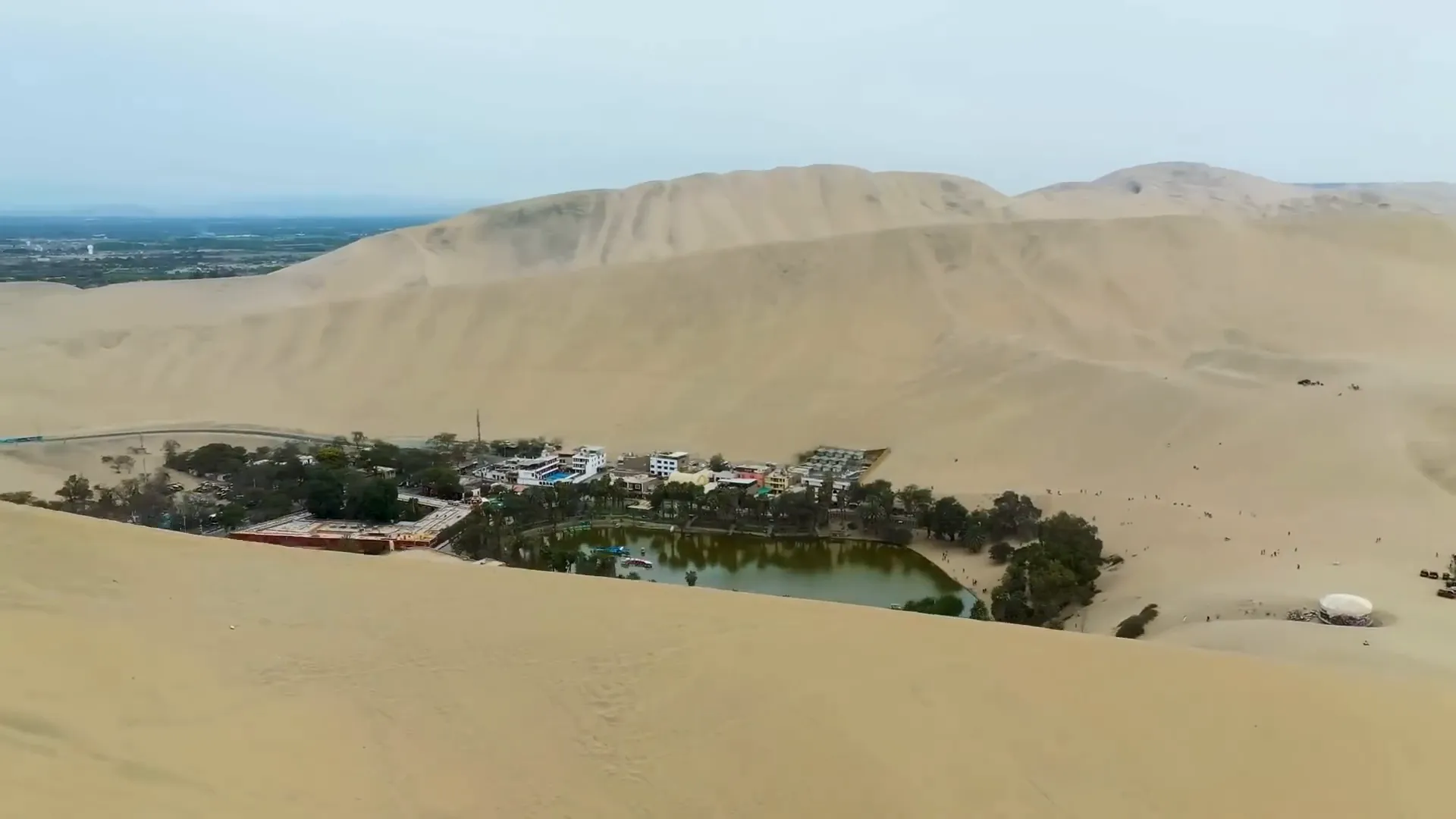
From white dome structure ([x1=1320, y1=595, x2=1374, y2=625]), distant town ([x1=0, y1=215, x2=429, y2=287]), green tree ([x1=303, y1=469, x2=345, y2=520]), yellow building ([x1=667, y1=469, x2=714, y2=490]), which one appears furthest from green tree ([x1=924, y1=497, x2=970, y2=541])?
distant town ([x1=0, y1=215, x2=429, y2=287])

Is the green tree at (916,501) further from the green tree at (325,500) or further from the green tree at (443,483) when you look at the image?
the green tree at (325,500)

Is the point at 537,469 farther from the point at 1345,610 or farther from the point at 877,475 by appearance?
the point at 1345,610

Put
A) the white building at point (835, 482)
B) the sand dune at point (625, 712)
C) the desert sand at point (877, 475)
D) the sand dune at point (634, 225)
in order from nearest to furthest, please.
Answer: the sand dune at point (625, 712) < the desert sand at point (877, 475) < the white building at point (835, 482) < the sand dune at point (634, 225)

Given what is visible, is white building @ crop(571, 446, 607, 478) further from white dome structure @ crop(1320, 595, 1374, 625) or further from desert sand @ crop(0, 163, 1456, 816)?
white dome structure @ crop(1320, 595, 1374, 625)

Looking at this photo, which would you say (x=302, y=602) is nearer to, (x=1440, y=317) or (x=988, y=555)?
(x=988, y=555)

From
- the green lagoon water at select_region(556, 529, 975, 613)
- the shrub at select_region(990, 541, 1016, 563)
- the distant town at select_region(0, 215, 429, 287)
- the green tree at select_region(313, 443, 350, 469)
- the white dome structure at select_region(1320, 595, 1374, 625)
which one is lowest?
the green lagoon water at select_region(556, 529, 975, 613)

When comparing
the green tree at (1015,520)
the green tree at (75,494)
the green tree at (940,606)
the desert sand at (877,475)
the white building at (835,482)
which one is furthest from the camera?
the white building at (835,482)

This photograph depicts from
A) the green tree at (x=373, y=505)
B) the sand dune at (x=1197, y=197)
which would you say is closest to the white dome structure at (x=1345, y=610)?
the green tree at (x=373, y=505)

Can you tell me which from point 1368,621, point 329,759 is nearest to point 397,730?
point 329,759
